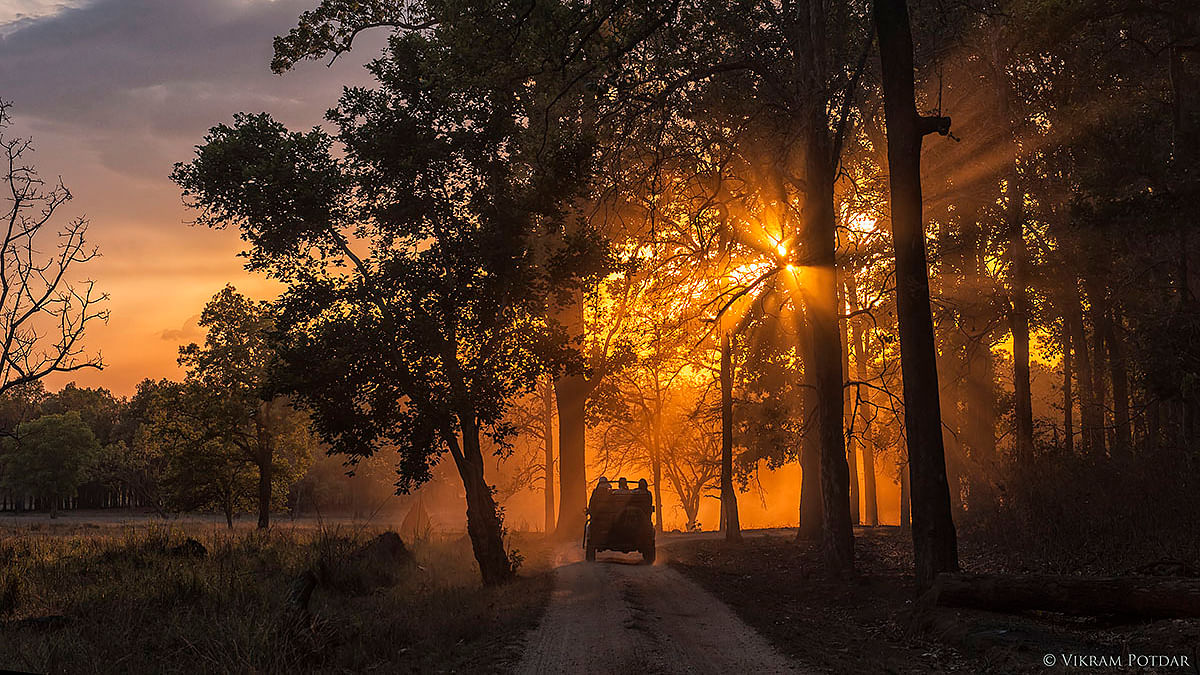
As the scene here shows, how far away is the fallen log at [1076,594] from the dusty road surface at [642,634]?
2869 millimetres

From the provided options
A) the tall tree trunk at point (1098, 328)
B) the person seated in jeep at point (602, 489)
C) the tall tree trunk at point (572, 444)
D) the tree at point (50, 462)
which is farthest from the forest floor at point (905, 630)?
the tree at point (50, 462)

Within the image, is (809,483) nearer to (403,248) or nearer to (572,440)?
(572,440)

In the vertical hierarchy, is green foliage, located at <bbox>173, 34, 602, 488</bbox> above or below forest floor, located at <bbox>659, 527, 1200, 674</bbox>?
above

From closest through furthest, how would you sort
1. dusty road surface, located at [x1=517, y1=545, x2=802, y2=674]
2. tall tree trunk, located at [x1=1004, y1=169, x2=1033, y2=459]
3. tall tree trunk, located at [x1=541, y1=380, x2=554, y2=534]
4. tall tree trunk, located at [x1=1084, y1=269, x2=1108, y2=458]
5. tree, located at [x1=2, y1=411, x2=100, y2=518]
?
1. dusty road surface, located at [x1=517, y1=545, x2=802, y2=674]
2. tall tree trunk, located at [x1=1004, y1=169, x2=1033, y2=459]
3. tall tree trunk, located at [x1=1084, y1=269, x2=1108, y2=458]
4. tall tree trunk, located at [x1=541, y1=380, x2=554, y2=534]
5. tree, located at [x1=2, y1=411, x2=100, y2=518]

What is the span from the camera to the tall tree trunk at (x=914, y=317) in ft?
41.1

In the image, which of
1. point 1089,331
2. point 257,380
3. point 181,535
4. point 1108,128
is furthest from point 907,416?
point 257,380

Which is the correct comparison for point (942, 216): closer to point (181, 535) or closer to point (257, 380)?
point (181, 535)

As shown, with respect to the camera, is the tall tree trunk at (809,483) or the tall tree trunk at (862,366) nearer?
the tall tree trunk at (809,483)

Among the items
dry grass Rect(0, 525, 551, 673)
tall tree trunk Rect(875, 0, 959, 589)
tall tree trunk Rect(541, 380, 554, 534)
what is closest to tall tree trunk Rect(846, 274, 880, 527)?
tall tree trunk Rect(875, 0, 959, 589)

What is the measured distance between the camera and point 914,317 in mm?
13039

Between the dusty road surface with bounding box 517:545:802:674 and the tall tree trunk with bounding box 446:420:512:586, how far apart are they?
1.42 meters

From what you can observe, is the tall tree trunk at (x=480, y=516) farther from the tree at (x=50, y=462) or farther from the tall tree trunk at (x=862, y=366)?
the tree at (x=50, y=462)

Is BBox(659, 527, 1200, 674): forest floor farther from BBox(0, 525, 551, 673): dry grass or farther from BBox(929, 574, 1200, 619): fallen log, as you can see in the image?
BBox(0, 525, 551, 673): dry grass

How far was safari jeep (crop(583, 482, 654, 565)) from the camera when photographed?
21922 millimetres
